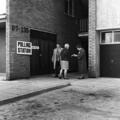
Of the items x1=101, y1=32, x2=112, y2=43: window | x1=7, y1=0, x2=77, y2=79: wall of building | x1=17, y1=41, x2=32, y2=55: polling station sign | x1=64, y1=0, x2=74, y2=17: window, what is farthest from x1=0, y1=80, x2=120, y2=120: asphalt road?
x1=64, y1=0, x2=74, y2=17: window

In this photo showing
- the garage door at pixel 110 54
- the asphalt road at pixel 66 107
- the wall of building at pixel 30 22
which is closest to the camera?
the asphalt road at pixel 66 107

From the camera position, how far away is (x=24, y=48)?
13.6 m

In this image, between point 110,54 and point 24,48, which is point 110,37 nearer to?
point 110,54

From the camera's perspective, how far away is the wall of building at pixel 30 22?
41.6 feet

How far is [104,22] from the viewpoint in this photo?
14.3 meters

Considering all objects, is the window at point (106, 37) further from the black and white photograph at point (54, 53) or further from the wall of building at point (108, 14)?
the wall of building at point (108, 14)

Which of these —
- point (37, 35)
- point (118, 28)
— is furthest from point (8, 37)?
point (118, 28)

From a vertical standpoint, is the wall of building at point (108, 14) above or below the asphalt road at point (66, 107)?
above

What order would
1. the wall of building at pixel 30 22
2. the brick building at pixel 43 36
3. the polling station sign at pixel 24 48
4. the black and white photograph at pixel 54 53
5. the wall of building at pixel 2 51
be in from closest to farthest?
the black and white photograph at pixel 54 53, the wall of building at pixel 30 22, the brick building at pixel 43 36, the polling station sign at pixel 24 48, the wall of building at pixel 2 51

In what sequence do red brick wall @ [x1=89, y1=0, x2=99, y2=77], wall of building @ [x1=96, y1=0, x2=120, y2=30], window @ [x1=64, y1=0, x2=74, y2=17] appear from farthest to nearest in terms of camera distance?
window @ [x1=64, y1=0, x2=74, y2=17], red brick wall @ [x1=89, y1=0, x2=99, y2=77], wall of building @ [x1=96, y1=0, x2=120, y2=30]

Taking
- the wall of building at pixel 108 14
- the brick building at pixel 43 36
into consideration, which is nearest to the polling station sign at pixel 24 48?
→ the brick building at pixel 43 36

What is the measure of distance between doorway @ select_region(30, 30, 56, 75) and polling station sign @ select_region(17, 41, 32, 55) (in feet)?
2.87

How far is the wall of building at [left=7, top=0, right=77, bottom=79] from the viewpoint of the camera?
12.7m

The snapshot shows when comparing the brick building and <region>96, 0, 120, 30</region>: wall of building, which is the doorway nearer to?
the brick building
